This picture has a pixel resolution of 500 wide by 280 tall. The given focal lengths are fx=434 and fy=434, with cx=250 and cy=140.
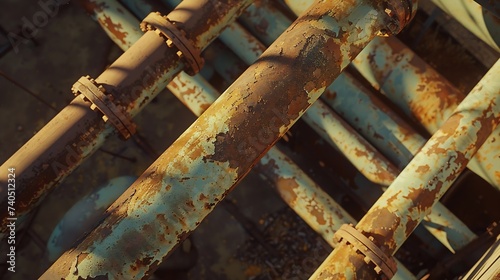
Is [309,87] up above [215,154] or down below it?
above

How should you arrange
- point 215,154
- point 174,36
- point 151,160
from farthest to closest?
point 151,160 → point 174,36 → point 215,154

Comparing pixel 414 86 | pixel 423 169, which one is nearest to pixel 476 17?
pixel 414 86

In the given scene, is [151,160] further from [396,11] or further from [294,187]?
[396,11]

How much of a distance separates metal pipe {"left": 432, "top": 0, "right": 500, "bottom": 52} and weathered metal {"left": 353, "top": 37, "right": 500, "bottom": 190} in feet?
2.32

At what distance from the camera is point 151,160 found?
7.52m

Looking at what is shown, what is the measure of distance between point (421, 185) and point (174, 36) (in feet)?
9.62

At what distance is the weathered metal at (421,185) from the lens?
4.00m

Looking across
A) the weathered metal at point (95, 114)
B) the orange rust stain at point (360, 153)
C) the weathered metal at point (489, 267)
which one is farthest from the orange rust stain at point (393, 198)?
the weathered metal at point (95, 114)

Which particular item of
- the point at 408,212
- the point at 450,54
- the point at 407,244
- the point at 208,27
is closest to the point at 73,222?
the point at 208,27

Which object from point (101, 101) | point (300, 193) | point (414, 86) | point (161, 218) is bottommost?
point (161, 218)

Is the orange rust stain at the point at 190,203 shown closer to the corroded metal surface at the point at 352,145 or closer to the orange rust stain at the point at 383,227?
the orange rust stain at the point at 383,227

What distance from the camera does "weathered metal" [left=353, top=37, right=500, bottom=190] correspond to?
557 cm

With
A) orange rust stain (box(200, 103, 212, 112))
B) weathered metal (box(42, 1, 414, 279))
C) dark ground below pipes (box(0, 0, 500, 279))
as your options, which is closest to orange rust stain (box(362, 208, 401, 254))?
weathered metal (box(42, 1, 414, 279))

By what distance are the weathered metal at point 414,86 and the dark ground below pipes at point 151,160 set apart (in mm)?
1667
